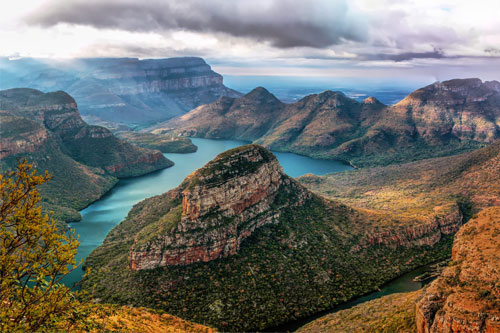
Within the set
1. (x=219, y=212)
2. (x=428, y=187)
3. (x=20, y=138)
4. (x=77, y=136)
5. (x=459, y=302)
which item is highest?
(x=20, y=138)

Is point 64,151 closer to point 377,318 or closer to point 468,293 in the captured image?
point 377,318

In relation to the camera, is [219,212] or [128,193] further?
[128,193]

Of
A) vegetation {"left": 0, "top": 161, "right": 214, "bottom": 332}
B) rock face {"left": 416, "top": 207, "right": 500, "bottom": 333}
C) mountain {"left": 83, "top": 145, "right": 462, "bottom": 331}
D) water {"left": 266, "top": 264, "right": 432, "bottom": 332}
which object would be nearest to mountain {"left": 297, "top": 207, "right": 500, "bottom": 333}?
rock face {"left": 416, "top": 207, "right": 500, "bottom": 333}

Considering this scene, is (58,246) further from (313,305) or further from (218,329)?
(313,305)

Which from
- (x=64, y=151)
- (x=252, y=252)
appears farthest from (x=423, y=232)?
(x=64, y=151)

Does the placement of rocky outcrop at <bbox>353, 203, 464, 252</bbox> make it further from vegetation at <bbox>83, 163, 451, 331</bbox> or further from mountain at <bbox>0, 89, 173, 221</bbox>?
mountain at <bbox>0, 89, 173, 221</bbox>

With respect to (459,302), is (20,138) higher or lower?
higher

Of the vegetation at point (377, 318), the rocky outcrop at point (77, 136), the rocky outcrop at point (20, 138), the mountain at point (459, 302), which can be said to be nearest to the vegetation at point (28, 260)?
the mountain at point (459, 302)
